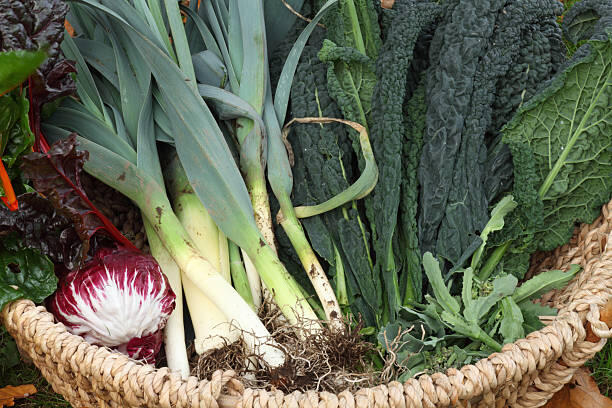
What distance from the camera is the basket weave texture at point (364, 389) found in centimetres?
98

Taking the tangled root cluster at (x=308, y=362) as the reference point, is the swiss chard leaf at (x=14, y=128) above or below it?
above

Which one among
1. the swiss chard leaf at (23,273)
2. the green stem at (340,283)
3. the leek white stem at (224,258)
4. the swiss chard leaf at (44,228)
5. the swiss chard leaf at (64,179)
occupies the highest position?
the swiss chard leaf at (64,179)

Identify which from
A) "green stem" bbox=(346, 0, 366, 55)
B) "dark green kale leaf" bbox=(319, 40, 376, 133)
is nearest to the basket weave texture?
"dark green kale leaf" bbox=(319, 40, 376, 133)

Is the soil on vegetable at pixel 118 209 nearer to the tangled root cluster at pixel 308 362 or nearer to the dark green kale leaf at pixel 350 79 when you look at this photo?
the tangled root cluster at pixel 308 362

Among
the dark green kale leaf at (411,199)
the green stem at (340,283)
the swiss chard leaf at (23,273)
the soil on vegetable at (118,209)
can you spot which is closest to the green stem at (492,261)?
the dark green kale leaf at (411,199)

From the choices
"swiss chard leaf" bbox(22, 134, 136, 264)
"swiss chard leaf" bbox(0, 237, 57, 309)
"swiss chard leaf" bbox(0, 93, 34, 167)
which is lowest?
"swiss chard leaf" bbox(0, 237, 57, 309)

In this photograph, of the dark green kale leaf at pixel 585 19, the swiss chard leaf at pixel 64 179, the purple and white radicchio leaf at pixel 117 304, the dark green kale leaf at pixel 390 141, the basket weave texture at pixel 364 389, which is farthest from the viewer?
the dark green kale leaf at pixel 585 19

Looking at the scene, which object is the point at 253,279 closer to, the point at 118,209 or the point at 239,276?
the point at 239,276

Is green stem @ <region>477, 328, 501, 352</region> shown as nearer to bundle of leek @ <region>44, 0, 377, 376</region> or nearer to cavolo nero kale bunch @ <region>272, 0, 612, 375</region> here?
cavolo nero kale bunch @ <region>272, 0, 612, 375</region>

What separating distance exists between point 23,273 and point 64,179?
0.85 feet

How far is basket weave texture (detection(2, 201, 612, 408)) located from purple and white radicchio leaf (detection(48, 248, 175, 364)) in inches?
2.6

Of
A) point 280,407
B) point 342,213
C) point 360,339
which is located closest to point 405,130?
point 342,213

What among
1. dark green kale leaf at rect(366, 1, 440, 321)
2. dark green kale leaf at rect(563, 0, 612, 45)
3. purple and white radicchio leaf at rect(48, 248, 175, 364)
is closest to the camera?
purple and white radicchio leaf at rect(48, 248, 175, 364)

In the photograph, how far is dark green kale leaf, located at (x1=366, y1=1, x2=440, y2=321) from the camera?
1.32m
